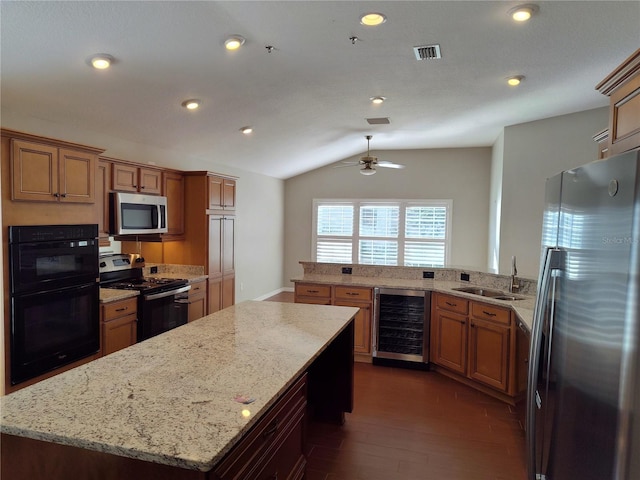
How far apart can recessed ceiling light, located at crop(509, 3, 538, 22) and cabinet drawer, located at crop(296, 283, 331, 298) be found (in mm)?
3016

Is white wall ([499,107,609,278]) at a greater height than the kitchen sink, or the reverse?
white wall ([499,107,609,278])

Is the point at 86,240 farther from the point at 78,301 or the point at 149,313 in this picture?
the point at 149,313

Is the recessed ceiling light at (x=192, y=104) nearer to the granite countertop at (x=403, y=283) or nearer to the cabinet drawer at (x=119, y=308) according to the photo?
the cabinet drawer at (x=119, y=308)

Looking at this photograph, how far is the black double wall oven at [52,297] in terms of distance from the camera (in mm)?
2805

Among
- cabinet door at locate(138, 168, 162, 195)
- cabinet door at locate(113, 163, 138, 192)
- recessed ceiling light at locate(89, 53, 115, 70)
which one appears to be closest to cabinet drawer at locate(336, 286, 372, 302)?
cabinet door at locate(138, 168, 162, 195)

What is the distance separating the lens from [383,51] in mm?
3311

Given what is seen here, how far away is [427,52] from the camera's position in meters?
3.33

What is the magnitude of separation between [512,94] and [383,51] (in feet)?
6.60

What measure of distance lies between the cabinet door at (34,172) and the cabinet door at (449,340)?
11.8ft

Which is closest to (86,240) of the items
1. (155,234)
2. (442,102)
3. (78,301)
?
(78,301)

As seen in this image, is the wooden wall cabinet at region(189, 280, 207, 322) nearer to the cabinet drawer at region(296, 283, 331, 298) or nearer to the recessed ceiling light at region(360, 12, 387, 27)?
the cabinet drawer at region(296, 283, 331, 298)

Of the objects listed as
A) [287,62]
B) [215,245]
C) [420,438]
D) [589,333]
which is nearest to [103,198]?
[215,245]

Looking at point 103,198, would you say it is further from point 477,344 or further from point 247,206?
point 477,344

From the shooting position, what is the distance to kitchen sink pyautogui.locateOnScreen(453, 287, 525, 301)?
3.86m
